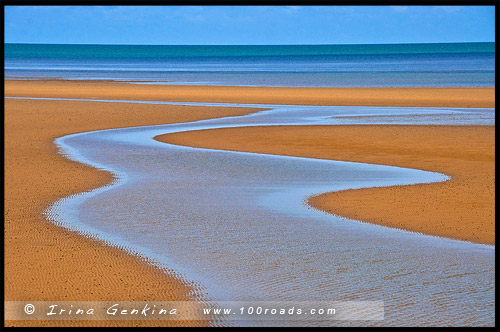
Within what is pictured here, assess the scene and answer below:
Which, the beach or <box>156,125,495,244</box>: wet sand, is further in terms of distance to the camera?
<box>156,125,495,244</box>: wet sand

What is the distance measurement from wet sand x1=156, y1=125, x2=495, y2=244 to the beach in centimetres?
2

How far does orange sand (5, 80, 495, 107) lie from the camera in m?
34.7

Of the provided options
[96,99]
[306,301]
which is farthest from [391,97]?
[306,301]

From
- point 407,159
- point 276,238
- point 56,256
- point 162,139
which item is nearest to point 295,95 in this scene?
point 162,139

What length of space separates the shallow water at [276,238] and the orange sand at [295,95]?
1876cm

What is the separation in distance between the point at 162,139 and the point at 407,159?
6.22 meters

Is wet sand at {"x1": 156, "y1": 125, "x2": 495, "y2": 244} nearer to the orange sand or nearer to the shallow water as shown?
the shallow water

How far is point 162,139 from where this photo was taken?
20234 millimetres

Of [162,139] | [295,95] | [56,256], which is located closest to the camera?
[56,256]

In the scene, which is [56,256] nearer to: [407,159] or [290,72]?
[407,159]

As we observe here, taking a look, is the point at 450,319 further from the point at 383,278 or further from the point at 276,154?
the point at 276,154

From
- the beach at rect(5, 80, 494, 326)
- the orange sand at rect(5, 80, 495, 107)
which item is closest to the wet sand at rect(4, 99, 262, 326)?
the beach at rect(5, 80, 494, 326)

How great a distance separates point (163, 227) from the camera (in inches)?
395

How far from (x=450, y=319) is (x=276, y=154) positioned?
10.8 metres
